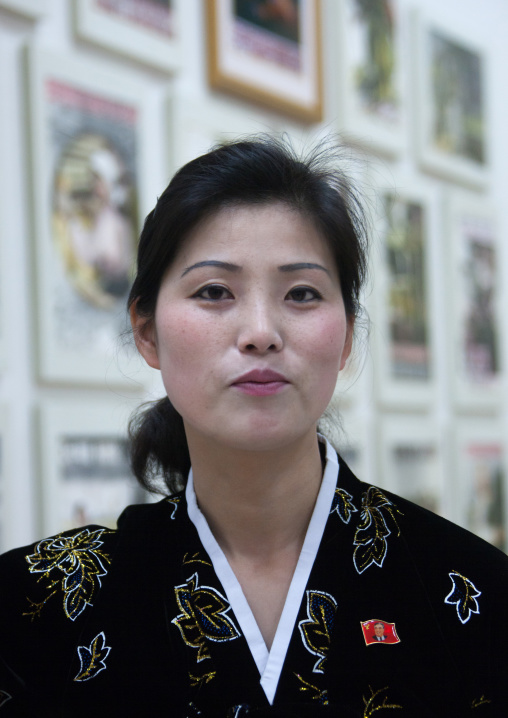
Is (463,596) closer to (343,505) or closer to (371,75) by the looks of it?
(343,505)

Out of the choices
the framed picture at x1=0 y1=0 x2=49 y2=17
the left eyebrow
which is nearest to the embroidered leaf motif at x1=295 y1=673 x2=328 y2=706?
the left eyebrow

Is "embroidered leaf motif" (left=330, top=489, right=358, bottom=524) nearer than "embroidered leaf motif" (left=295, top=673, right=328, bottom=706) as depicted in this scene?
No

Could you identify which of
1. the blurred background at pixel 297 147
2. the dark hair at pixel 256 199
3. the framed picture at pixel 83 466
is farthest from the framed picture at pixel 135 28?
the dark hair at pixel 256 199

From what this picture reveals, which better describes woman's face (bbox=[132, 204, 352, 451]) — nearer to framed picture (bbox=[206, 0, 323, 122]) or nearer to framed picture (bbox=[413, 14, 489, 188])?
framed picture (bbox=[206, 0, 323, 122])

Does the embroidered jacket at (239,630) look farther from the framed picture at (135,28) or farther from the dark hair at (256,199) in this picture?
the framed picture at (135,28)

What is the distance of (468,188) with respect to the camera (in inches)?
103

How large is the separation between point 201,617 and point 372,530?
0.62ft

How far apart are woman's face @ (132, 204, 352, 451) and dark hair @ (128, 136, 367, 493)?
2 cm

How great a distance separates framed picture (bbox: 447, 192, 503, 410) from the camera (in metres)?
2.49

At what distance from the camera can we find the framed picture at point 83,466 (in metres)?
1.53

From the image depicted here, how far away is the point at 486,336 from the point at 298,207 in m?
1.77

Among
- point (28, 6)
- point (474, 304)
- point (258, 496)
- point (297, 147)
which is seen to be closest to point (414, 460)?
point (474, 304)

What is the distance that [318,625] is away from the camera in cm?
89

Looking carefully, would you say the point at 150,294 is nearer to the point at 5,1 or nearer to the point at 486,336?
the point at 5,1
